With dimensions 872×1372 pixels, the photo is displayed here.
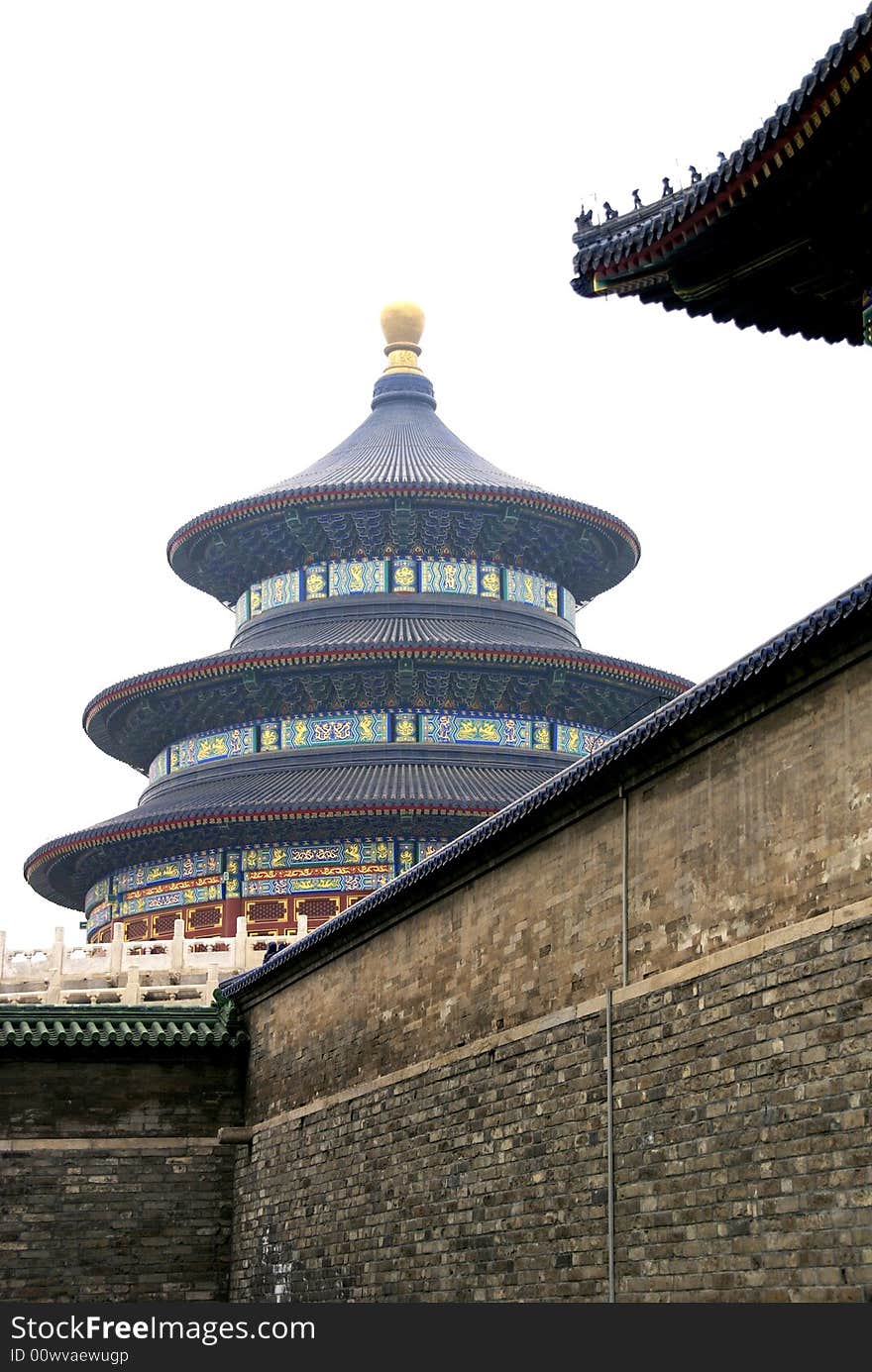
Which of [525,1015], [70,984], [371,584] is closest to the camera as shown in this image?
[525,1015]

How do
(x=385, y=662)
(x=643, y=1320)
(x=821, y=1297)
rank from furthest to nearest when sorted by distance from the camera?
1. (x=385, y=662)
2. (x=821, y=1297)
3. (x=643, y=1320)

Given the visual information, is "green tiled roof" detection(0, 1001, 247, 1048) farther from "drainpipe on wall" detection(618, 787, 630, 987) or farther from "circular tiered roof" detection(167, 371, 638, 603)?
"circular tiered roof" detection(167, 371, 638, 603)

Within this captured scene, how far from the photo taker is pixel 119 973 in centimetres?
2852

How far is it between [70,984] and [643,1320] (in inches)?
659

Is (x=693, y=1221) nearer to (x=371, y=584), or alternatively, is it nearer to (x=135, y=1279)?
(x=135, y=1279)

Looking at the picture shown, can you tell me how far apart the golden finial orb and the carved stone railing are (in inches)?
691

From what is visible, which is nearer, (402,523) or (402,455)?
(402,523)

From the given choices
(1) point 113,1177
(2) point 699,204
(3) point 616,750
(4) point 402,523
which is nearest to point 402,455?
(4) point 402,523

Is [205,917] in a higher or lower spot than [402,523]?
lower

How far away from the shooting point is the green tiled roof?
26.3 meters

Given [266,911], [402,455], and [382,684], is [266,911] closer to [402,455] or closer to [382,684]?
[382,684]

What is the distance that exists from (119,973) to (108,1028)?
2.05 m

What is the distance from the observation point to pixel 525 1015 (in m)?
19.6

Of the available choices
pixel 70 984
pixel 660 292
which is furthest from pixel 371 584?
pixel 660 292
